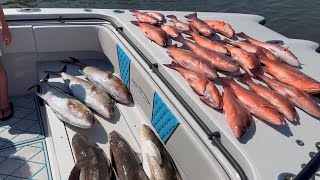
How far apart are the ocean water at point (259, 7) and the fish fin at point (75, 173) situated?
28.9ft

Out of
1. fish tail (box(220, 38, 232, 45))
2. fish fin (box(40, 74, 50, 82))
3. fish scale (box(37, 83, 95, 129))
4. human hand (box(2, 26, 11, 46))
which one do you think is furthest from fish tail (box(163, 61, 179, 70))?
human hand (box(2, 26, 11, 46))

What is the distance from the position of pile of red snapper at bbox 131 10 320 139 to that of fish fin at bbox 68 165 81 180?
113cm

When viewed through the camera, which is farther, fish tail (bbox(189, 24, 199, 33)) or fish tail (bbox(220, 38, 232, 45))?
fish tail (bbox(189, 24, 199, 33))

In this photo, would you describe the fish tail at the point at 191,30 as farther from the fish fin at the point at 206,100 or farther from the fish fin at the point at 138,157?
the fish fin at the point at 138,157

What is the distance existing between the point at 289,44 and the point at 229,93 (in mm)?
1529

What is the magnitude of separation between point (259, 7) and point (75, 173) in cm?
1074

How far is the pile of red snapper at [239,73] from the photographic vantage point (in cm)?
248

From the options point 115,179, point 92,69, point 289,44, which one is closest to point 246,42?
point 289,44

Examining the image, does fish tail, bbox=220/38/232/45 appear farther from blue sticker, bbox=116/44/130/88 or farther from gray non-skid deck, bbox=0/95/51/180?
gray non-skid deck, bbox=0/95/51/180

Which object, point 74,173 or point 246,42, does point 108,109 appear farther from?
point 246,42

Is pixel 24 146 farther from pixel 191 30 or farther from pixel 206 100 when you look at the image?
pixel 191 30

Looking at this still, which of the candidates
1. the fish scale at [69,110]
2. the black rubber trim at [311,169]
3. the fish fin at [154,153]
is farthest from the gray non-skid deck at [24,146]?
the black rubber trim at [311,169]

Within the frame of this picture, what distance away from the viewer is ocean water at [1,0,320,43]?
10305 mm

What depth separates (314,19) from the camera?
10578mm
